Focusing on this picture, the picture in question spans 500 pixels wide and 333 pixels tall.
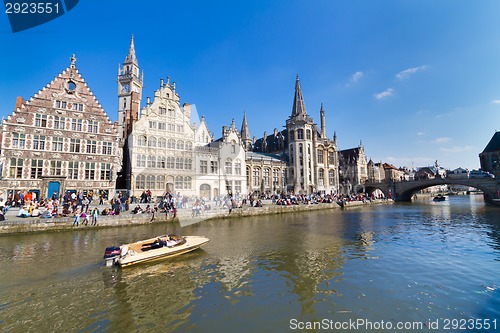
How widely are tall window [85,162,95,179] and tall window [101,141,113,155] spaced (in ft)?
6.48

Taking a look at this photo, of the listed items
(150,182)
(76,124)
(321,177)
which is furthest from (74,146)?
(321,177)

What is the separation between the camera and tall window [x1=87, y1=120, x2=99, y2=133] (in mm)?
30625

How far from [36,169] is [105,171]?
6.67 meters

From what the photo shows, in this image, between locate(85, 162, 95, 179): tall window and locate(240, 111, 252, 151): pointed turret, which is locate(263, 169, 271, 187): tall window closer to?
locate(240, 111, 252, 151): pointed turret

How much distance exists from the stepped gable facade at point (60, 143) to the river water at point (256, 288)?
1455 centimetres

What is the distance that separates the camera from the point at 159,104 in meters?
36.9

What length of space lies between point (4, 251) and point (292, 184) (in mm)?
50391

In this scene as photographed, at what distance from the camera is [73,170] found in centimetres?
2927

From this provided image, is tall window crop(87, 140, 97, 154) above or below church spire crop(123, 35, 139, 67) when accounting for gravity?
below

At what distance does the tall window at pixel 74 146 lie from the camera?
29336 millimetres

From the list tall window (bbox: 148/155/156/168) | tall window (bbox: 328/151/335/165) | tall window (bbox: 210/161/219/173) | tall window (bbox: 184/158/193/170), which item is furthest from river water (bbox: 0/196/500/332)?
tall window (bbox: 328/151/335/165)

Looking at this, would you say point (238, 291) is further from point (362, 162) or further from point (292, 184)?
point (362, 162)

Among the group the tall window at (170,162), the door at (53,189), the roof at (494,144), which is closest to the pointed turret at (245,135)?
the tall window at (170,162)

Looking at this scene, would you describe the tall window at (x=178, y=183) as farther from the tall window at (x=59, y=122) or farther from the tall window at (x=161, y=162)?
the tall window at (x=59, y=122)
